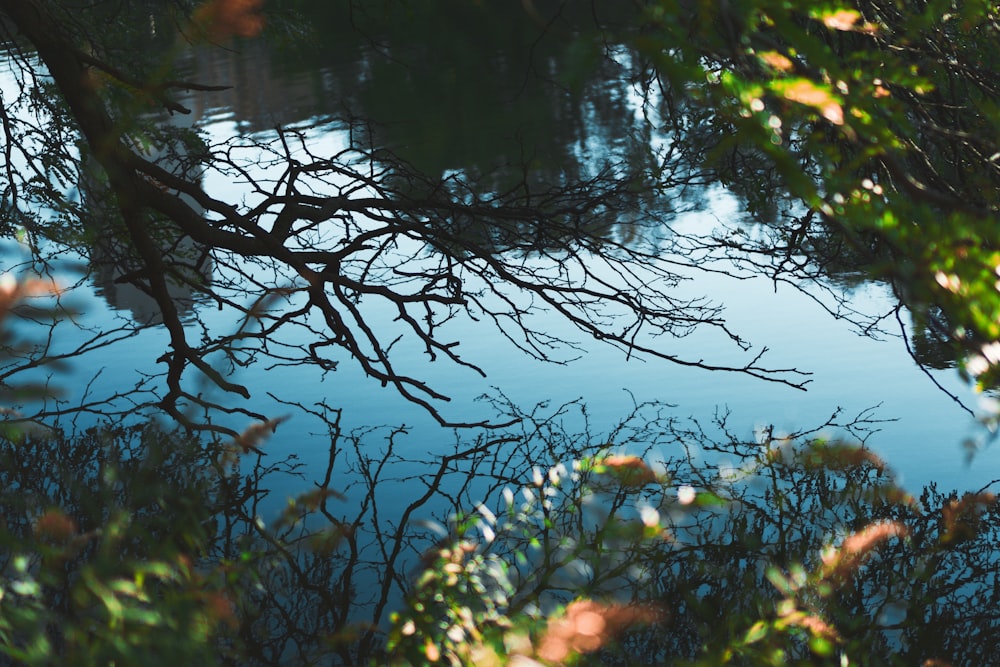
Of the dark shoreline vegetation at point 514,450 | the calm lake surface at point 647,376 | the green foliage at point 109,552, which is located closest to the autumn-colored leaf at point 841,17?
the dark shoreline vegetation at point 514,450

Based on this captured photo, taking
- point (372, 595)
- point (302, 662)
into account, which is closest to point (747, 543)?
point (372, 595)

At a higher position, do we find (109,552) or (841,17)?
(841,17)

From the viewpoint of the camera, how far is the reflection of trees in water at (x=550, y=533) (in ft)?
9.53

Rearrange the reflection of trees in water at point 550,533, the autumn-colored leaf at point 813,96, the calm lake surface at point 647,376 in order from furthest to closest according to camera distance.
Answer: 1. the calm lake surface at point 647,376
2. the reflection of trees in water at point 550,533
3. the autumn-colored leaf at point 813,96

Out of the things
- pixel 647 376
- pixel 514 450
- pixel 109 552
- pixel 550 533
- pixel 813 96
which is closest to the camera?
pixel 813 96

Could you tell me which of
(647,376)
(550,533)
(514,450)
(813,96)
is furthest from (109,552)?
(647,376)

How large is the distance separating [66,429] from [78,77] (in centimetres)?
205

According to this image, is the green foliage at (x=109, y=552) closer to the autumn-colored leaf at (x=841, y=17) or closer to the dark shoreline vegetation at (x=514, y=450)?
the dark shoreline vegetation at (x=514, y=450)

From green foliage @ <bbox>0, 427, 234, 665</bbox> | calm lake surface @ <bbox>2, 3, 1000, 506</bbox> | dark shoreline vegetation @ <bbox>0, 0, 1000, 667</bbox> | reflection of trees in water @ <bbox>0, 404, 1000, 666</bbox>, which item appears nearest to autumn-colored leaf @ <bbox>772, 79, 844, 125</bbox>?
dark shoreline vegetation @ <bbox>0, 0, 1000, 667</bbox>

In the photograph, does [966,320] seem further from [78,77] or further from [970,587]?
[78,77]

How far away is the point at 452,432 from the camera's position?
4668 millimetres

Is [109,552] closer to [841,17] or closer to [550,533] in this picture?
[841,17]

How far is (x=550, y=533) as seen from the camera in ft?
11.0

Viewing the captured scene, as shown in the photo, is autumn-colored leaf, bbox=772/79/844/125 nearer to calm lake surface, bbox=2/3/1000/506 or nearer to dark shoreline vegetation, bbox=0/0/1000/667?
dark shoreline vegetation, bbox=0/0/1000/667
